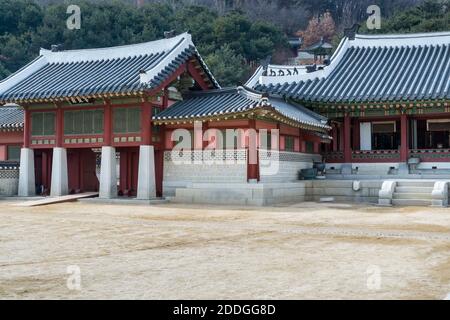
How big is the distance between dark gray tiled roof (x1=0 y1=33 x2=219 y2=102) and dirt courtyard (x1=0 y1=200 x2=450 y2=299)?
8.36 m

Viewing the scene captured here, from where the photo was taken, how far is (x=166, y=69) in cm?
2517

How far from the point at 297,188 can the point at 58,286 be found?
18.2m

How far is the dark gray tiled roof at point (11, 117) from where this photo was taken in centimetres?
3028

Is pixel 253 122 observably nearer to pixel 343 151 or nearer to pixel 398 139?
pixel 343 151

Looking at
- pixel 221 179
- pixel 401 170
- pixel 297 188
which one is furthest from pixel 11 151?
pixel 401 170

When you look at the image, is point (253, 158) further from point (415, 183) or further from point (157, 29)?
point (157, 29)

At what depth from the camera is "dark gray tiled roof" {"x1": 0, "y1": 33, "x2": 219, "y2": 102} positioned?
24750 millimetres

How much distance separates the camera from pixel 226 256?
1002cm

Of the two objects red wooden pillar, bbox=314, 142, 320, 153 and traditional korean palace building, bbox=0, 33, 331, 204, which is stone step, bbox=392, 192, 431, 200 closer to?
traditional korean palace building, bbox=0, 33, 331, 204

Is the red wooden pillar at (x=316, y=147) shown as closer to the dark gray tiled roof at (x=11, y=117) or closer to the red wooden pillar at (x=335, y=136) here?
the red wooden pillar at (x=335, y=136)

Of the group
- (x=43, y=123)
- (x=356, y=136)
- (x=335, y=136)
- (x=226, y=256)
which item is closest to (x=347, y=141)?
(x=356, y=136)

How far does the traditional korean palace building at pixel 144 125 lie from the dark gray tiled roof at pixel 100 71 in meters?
0.06

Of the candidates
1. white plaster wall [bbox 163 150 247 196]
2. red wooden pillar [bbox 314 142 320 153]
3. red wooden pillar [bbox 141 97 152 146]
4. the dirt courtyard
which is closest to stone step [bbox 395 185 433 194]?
the dirt courtyard

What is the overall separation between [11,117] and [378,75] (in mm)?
20604
